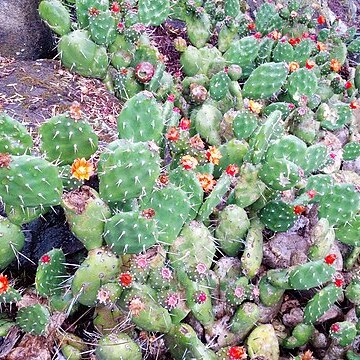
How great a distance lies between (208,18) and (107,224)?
2.36m

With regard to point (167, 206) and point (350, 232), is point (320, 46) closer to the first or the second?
point (350, 232)

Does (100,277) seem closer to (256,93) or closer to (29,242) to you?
(29,242)

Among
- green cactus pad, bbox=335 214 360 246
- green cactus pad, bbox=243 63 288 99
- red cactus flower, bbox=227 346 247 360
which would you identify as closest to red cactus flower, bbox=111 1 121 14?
green cactus pad, bbox=243 63 288 99

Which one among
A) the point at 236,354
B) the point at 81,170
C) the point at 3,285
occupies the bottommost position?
the point at 236,354

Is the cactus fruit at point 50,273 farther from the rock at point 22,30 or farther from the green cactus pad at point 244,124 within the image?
the rock at point 22,30

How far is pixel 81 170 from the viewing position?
1923 millimetres

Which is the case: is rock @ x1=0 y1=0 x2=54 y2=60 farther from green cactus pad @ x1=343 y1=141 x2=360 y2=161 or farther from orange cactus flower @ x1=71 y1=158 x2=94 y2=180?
green cactus pad @ x1=343 y1=141 x2=360 y2=161

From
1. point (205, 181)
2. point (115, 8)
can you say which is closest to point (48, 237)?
point (205, 181)

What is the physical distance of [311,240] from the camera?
8.39 feet

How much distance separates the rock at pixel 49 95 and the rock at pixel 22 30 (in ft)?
0.50

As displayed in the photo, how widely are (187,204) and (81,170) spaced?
0.49 m

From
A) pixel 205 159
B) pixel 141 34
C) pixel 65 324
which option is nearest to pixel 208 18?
pixel 141 34

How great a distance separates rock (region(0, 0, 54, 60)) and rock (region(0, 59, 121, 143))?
0.15 meters

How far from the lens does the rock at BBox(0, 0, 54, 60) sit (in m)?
3.27
